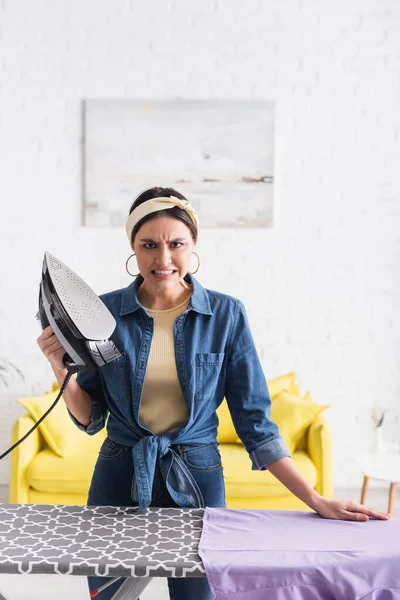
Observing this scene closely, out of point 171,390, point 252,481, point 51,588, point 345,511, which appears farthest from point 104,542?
point 252,481

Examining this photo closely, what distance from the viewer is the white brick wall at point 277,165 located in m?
3.65

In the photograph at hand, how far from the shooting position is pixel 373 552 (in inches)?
45.8

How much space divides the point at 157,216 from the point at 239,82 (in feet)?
8.17

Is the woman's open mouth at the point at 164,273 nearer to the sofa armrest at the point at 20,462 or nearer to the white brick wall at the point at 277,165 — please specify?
the sofa armrest at the point at 20,462

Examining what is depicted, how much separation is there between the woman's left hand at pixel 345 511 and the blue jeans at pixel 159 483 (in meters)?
0.24

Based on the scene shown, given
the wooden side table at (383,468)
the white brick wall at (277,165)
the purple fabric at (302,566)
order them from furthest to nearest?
the white brick wall at (277,165), the wooden side table at (383,468), the purple fabric at (302,566)

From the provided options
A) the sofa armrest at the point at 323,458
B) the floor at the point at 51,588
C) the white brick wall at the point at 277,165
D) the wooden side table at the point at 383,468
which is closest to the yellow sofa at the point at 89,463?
the sofa armrest at the point at 323,458

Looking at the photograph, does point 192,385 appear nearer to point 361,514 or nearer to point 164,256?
point 164,256

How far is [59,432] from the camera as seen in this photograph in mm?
3100

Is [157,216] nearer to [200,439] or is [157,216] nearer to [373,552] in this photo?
[200,439]

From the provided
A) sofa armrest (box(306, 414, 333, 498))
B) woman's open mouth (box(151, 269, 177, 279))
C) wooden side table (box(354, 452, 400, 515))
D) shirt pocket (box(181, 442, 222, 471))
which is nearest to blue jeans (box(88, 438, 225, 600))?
shirt pocket (box(181, 442, 222, 471))

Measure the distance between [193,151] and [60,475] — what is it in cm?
181

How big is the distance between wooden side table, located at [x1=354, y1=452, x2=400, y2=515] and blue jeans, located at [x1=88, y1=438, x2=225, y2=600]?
5.79 ft

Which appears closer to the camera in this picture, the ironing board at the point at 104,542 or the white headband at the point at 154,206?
the ironing board at the point at 104,542
